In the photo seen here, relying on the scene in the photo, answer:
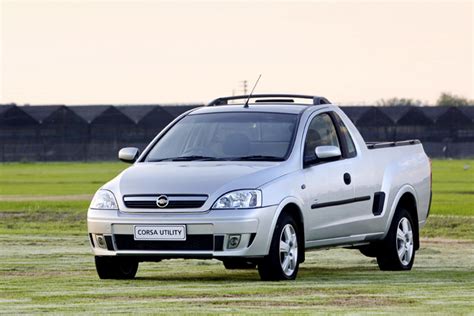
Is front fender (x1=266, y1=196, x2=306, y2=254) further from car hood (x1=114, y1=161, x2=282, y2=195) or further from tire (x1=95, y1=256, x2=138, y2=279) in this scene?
tire (x1=95, y1=256, x2=138, y2=279)

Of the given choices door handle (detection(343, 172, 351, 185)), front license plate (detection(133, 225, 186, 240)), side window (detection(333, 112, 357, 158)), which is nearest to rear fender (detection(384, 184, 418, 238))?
side window (detection(333, 112, 357, 158))

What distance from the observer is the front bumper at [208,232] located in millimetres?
13367

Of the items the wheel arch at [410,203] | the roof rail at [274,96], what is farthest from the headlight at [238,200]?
the wheel arch at [410,203]

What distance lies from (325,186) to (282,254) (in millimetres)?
1156

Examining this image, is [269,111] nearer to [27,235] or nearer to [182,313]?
[182,313]

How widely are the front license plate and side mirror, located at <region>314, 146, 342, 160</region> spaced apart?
182 cm

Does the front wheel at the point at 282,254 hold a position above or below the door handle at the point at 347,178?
below

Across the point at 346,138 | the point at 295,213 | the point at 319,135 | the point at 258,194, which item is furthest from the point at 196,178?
the point at 346,138

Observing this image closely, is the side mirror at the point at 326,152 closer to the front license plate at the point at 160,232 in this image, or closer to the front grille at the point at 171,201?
the front grille at the point at 171,201

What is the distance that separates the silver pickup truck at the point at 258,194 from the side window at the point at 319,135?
2 cm

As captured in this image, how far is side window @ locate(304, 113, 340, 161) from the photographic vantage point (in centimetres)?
1478

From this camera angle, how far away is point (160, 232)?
13492 millimetres

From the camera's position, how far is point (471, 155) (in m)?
105

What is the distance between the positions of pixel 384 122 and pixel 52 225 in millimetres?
84580
